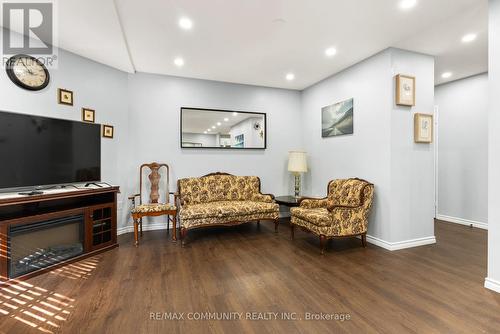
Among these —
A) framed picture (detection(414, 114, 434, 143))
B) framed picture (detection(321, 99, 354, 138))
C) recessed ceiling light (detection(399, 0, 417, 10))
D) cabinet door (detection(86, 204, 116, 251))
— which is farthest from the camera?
framed picture (detection(321, 99, 354, 138))

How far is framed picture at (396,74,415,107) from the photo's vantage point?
10.1ft

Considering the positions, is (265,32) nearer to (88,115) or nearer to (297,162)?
(297,162)

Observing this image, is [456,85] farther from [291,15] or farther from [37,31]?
[37,31]

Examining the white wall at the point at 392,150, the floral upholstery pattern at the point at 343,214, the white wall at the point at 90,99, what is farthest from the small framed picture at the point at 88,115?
the white wall at the point at 392,150

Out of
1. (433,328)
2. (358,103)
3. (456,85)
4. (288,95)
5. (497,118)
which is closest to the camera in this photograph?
(433,328)

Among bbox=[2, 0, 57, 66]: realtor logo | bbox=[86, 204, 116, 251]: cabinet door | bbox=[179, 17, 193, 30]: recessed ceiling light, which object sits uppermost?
bbox=[179, 17, 193, 30]: recessed ceiling light

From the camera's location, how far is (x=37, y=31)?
2.72m

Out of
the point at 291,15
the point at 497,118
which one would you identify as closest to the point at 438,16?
the point at 497,118

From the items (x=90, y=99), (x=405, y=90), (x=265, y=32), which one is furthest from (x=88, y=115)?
(x=405, y=90)

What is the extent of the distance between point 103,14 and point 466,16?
3690mm

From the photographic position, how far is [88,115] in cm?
339

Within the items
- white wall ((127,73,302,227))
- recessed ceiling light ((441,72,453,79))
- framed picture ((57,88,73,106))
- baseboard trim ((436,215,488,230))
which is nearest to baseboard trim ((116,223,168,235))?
white wall ((127,73,302,227))

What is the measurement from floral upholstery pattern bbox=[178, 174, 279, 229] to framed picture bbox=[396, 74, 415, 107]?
229 cm

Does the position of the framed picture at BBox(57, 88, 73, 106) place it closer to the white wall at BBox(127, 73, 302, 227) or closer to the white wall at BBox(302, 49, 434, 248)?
the white wall at BBox(127, 73, 302, 227)
